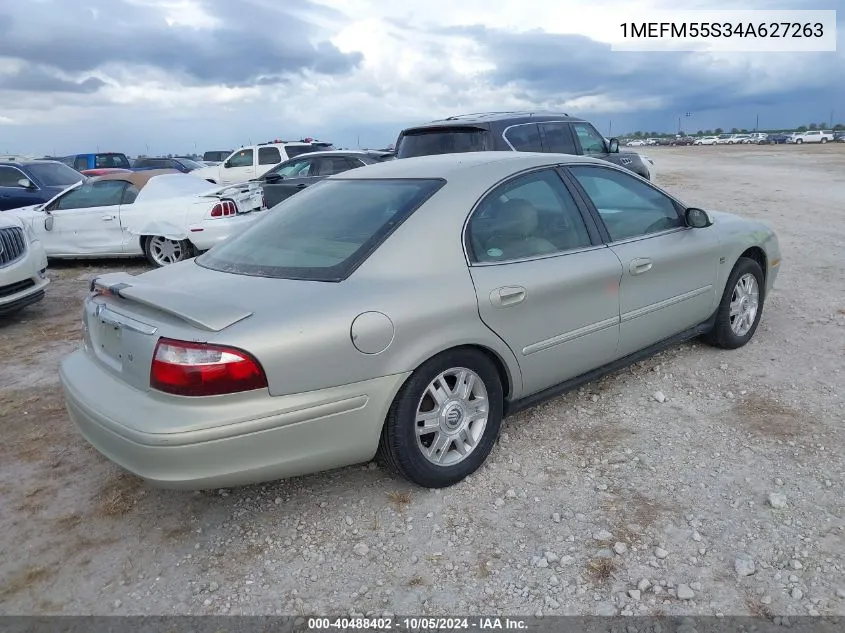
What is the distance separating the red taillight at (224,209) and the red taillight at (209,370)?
21.6ft

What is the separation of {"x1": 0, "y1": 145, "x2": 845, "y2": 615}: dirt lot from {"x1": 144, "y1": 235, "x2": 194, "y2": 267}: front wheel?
196 inches

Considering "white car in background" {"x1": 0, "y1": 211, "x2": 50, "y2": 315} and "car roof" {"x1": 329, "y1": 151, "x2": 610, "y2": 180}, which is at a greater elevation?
Result: "car roof" {"x1": 329, "y1": 151, "x2": 610, "y2": 180}

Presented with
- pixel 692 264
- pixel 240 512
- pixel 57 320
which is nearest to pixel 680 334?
pixel 692 264

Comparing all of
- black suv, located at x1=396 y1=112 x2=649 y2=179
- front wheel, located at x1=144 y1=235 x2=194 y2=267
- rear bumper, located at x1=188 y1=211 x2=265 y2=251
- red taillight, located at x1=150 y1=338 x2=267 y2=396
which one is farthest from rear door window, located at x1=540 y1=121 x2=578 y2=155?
red taillight, located at x1=150 y1=338 x2=267 y2=396

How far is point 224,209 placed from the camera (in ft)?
29.1

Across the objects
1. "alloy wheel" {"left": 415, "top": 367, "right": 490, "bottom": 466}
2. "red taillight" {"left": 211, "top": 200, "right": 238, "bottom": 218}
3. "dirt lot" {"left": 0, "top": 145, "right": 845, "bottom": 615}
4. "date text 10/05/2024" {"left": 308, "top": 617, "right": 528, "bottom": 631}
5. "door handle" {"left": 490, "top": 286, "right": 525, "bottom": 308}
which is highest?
"red taillight" {"left": 211, "top": 200, "right": 238, "bottom": 218}

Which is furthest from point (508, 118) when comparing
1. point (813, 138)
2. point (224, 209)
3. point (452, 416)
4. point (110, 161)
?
point (813, 138)

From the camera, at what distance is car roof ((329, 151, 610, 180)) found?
362cm

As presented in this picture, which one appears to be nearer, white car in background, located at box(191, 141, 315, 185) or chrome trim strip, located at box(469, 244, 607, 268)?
chrome trim strip, located at box(469, 244, 607, 268)

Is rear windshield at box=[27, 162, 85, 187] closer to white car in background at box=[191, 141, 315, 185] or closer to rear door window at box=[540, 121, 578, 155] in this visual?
white car in background at box=[191, 141, 315, 185]

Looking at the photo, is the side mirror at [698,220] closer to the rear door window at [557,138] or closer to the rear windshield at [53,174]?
the rear door window at [557,138]

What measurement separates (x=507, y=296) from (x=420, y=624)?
5.07 ft

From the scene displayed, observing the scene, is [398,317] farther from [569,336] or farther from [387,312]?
[569,336]

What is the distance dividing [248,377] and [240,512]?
35.3 inches
